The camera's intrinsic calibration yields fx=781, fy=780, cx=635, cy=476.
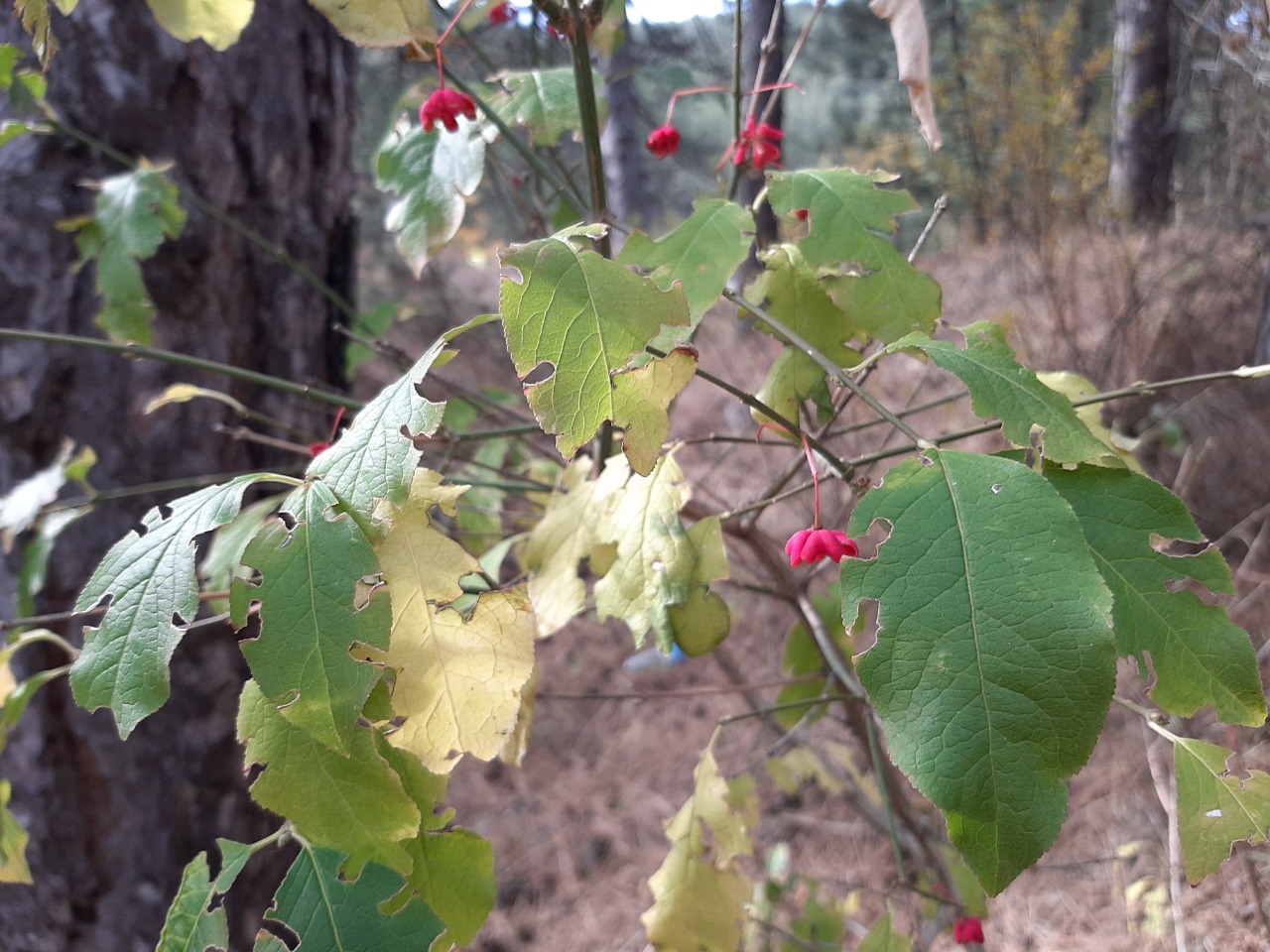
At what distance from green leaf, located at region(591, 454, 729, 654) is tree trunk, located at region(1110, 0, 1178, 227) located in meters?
6.16

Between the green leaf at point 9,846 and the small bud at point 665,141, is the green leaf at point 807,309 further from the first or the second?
the green leaf at point 9,846

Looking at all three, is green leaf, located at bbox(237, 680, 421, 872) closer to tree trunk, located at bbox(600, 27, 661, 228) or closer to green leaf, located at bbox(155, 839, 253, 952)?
green leaf, located at bbox(155, 839, 253, 952)

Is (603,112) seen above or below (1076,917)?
above

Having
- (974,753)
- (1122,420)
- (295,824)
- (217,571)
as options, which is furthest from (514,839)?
(1122,420)

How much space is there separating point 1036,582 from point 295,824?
73 cm

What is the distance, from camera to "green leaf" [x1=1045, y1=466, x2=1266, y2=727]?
75 cm

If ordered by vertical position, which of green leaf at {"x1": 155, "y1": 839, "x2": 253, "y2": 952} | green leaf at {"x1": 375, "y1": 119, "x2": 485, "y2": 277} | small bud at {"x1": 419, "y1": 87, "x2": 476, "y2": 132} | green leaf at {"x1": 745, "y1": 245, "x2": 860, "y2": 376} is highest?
small bud at {"x1": 419, "y1": 87, "x2": 476, "y2": 132}

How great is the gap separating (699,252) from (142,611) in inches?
27.0

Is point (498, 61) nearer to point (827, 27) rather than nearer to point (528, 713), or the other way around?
point (528, 713)

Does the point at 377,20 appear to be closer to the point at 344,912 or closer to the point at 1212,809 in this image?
the point at 344,912

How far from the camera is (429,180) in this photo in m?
1.29

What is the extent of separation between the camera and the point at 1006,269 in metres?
6.20

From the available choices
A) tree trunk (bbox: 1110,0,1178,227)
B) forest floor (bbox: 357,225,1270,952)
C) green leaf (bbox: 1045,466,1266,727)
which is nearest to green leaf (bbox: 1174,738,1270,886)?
green leaf (bbox: 1045,466,1266,727)

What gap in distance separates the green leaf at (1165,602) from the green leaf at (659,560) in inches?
16.5
